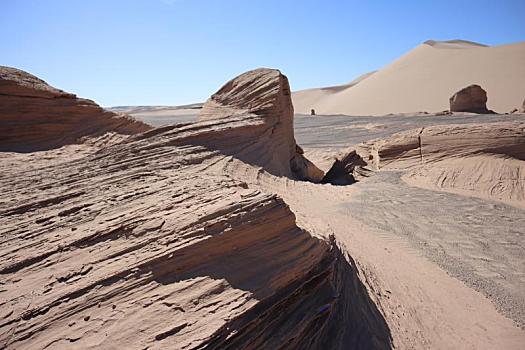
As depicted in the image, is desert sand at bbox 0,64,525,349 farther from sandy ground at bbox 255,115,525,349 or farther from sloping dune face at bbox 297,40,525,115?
sloping dune face at bbox 297,40,525,115

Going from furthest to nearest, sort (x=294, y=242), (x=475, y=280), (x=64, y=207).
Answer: (x=475, y=280) → (x=64, y=207) → (x=294, y=242)

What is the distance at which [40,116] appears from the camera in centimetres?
754

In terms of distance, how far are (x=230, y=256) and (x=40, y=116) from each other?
7.44m

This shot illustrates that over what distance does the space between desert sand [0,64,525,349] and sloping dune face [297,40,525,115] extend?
3204 centimetres

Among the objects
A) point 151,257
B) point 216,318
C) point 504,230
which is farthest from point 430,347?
point 504,230

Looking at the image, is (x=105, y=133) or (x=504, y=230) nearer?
(x=504, y=230)

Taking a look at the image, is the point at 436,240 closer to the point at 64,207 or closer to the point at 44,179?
the point at 64,207

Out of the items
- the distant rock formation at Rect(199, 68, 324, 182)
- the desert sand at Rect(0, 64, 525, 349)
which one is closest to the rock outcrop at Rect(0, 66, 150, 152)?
the desert sand at Rect(0, 64, 525, 349)

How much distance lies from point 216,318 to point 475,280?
3909 mm

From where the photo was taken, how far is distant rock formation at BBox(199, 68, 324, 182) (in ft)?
21.4

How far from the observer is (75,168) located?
392 centimetres

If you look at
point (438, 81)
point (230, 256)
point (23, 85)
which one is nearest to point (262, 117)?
point (230, 256)

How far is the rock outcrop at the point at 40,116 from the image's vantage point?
23.2ft

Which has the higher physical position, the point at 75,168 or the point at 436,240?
the point at 75,168
